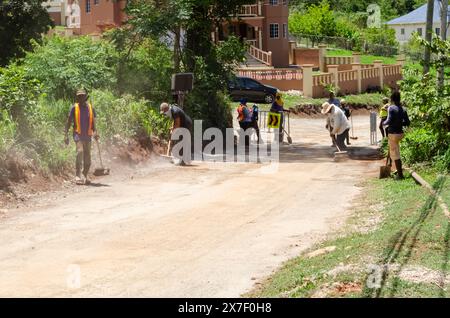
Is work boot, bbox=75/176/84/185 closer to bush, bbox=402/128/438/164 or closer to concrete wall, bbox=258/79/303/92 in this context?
bush, bbox=402/128/438/164

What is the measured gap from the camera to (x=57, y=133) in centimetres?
2041

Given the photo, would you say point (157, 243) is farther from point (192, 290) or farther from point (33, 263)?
point (192, 290)

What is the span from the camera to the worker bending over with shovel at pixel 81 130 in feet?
61.7

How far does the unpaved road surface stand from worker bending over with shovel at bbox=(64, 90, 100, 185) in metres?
0.55

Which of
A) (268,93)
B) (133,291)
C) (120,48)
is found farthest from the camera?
(268,93)

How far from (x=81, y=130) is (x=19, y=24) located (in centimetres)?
1615

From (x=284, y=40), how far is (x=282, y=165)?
4272 cm

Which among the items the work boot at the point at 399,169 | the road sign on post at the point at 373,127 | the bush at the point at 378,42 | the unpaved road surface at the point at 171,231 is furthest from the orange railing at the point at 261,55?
the work boot at the point at 399,169

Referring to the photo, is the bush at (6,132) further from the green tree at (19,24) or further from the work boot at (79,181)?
the green tree at (19,24)

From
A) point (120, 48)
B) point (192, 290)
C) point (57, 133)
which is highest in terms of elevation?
point (120, 48)

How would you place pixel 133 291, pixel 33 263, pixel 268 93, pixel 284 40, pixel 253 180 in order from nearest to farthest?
pixel 133 291, pixel 33 263, pixel 253 180, pixel 268 93, pixel 284 40

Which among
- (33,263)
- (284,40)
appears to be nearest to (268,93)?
(284,40)

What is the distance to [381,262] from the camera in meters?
10.7

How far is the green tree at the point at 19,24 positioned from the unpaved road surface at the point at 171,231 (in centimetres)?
1258
